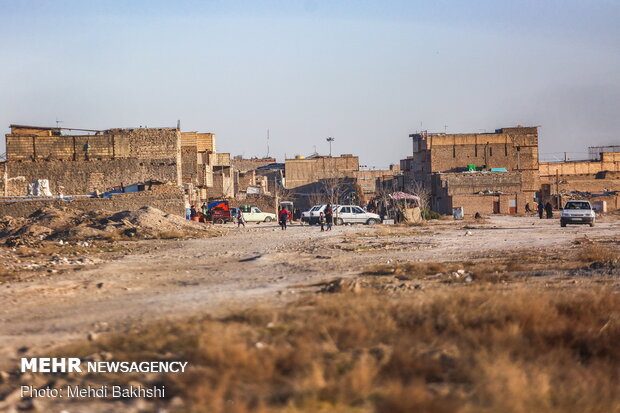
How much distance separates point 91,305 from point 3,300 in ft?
6.86

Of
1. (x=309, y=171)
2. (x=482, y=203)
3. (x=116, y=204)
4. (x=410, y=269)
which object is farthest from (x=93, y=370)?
(x=309, y=171)

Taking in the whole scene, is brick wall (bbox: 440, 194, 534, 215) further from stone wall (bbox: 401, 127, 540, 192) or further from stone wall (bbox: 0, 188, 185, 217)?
stone wall (bbox: 0, 188, 185, 217)

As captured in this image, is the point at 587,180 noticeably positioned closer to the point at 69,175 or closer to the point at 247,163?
the point at 247,163

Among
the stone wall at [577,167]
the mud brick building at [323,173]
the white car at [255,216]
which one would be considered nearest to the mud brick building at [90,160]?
the white car at [255,216]

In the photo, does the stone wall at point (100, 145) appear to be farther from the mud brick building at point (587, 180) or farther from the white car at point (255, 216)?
the mud brick building at point (587, 180)

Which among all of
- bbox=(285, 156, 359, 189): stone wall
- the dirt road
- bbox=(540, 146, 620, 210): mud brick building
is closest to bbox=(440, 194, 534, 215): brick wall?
bbox=(540, 146, 620, 210): mud brick building

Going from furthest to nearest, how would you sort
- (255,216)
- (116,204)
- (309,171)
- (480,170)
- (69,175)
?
(309,171)
(480,170)
(255,216)
(69,175)
(116,204)

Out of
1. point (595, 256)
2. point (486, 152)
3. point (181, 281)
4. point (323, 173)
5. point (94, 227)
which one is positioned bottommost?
point (181, 281)

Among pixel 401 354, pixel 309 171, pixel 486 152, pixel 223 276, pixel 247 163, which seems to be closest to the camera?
pixel 401 354

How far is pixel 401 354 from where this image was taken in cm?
884

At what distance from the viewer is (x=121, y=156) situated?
5578cm

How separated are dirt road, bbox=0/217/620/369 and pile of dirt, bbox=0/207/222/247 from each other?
511cm

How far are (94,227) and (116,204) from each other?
908 cm

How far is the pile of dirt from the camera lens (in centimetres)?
3375
